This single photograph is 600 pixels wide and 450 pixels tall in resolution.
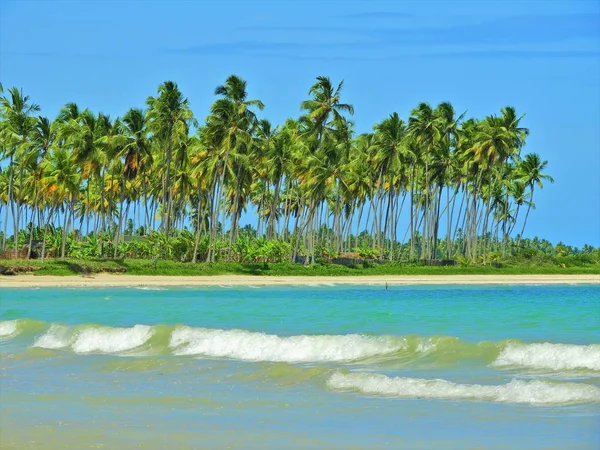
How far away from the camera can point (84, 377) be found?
17.5 meters

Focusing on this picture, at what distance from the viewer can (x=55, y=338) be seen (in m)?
24.2

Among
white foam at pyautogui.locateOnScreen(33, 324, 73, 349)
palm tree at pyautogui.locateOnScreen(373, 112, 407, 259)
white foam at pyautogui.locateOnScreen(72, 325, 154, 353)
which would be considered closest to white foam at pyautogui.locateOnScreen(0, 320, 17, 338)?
white foam at pyautogui.locateOnScreen(33, 324, 73, 349)

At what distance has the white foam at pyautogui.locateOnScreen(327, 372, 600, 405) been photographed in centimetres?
1429

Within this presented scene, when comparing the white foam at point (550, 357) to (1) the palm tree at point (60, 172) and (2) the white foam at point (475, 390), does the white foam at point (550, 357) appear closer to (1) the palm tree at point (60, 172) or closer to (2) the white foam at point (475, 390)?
(2) the white foam at point (475, 390)

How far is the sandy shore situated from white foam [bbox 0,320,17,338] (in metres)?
27.3

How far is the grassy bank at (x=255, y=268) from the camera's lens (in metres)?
60.5

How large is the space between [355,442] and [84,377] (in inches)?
293

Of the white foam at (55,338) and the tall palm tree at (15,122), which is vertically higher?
the tall palm tree at (15,122)

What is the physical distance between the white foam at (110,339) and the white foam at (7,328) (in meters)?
2.66

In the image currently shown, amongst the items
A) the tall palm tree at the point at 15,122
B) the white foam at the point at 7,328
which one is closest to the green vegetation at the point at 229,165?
the tall palm tree at the point at 15,122

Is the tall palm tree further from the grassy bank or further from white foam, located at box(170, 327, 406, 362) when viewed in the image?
white foam, located at box(170, 327, 406, 362)

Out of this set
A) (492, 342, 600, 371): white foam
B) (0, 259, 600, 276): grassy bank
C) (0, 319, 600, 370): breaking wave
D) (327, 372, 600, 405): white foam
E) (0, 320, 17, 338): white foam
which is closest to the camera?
(327, 372, 600, 405): white foam

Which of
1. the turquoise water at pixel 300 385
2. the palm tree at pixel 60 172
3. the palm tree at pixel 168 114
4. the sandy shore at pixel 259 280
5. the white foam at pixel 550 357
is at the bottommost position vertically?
the turquoise water at pixel 300 385

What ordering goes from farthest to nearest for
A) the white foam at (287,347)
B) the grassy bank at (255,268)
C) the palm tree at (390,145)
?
the palm tree at (390,145) → the grassy bank at (255,268) → the white foam at (287,347)
